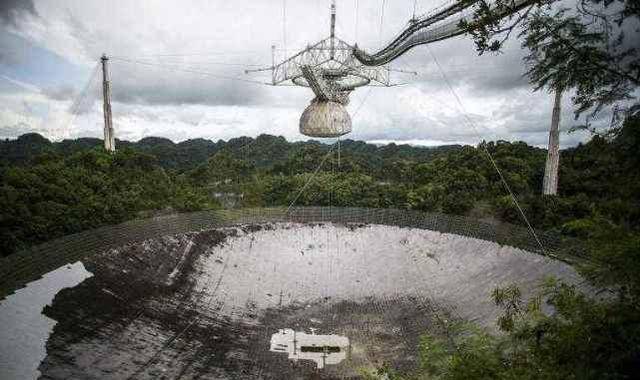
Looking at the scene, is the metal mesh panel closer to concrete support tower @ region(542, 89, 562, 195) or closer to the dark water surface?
the dark water surface

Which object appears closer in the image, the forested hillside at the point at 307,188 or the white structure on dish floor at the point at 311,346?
the white structure on dish floor at the point at 311,346

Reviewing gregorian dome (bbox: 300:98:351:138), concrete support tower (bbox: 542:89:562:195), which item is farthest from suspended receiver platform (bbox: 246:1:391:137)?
concrete support tower (bbox: 542:89:562:195)

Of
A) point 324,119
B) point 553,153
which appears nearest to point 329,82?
point 324,119

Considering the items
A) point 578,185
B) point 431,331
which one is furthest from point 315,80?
point 578,185

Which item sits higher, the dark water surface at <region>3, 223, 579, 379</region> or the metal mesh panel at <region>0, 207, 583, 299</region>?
the metal mesh panel at <region>0, 207, 583, 299</region>

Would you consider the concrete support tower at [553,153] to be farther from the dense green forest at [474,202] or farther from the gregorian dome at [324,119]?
the gregorian dome at [324,119]

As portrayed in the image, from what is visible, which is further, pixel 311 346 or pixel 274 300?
pixel 274 300

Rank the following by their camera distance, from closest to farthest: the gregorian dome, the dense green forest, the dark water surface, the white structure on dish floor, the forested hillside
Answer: the dense green forest
the dark water surface
the white structure on dish floor
the gregorian dome
the forested hillside

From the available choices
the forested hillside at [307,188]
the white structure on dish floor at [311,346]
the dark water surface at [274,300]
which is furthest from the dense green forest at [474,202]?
the white structure on dish floor at [311,346]

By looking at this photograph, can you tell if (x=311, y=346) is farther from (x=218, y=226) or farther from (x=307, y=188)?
(x=307, y=188)
